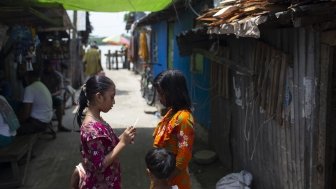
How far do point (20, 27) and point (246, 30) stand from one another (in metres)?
5.84

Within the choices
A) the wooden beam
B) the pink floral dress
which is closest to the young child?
the pink floral dress

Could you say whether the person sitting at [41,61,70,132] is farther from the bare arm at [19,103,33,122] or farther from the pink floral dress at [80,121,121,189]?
the pink floral dress at [80,121,121,189]

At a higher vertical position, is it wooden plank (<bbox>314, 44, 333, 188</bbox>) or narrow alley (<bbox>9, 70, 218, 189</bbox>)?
wooden plank (<bbox>314, 44, 333, 188</bbox>)

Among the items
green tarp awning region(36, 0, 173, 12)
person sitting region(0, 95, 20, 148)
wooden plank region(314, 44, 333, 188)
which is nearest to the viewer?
wooden plank region(314, 44, 333, 188)

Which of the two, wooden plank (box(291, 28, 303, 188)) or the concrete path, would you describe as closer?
wooden plank (box(291, 28, 303, 188))

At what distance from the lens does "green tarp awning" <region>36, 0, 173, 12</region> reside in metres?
7.22

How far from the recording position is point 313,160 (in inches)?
156

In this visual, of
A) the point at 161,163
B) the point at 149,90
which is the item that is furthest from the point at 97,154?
the point at 149,90

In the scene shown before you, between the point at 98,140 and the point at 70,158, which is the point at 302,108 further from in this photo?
the point at 70,158

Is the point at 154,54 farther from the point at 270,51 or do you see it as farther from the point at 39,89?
the point at 270,51

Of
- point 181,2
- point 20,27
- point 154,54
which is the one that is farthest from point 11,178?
point 154,54

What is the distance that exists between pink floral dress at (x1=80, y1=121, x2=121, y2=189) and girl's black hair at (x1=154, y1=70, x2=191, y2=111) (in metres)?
0.48

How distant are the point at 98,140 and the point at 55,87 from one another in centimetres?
812

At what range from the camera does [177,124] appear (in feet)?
9.92
